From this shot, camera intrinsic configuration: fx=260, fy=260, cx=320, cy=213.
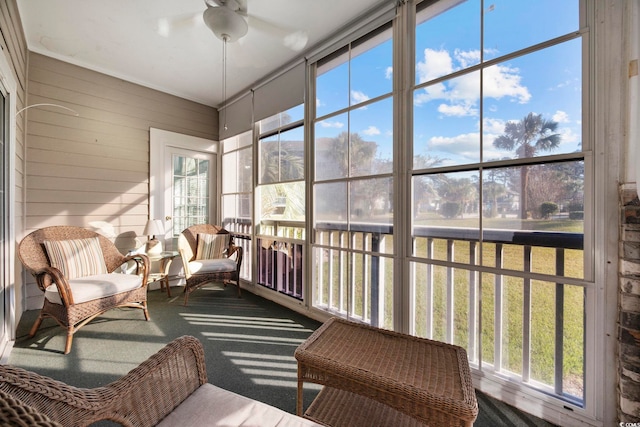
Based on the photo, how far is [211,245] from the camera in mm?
3631

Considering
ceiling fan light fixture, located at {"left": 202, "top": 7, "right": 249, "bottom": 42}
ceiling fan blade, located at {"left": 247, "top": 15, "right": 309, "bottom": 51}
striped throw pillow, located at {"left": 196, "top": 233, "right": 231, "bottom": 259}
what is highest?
ceiling fan blade, located at {"left": 247, "top": 15, "right": 309, "bottom": 51}

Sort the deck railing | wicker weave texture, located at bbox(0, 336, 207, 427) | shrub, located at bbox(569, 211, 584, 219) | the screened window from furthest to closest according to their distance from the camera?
the screened window < the deck railing < shrub, located at bbox(569, 211, 584, 219) < wicker weave texture, located at bbox(0, 336, 207, 427)

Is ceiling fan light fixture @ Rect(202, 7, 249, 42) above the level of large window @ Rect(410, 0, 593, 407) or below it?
above

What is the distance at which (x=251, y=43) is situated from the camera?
272 centimetres

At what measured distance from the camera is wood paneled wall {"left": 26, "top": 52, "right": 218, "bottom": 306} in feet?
9.51

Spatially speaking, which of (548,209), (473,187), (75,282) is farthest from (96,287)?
(548,209)

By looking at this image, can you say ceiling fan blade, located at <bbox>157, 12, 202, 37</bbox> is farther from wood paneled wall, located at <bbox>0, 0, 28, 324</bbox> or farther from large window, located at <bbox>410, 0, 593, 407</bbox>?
large window, located at <bbox>410, 0, 593, 407</bbox>

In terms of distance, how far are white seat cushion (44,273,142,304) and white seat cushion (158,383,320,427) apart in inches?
72.2

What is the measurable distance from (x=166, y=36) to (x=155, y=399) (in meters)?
3.10

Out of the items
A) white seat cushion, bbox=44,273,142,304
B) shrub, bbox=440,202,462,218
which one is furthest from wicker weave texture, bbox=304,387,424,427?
white seat cushion, bbox=44,273,142,304

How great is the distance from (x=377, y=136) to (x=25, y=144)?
3.70 meters

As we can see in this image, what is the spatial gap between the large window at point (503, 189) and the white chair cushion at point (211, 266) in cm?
236

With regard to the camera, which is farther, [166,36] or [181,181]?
[181,181]

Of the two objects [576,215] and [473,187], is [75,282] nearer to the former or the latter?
[473,187]
